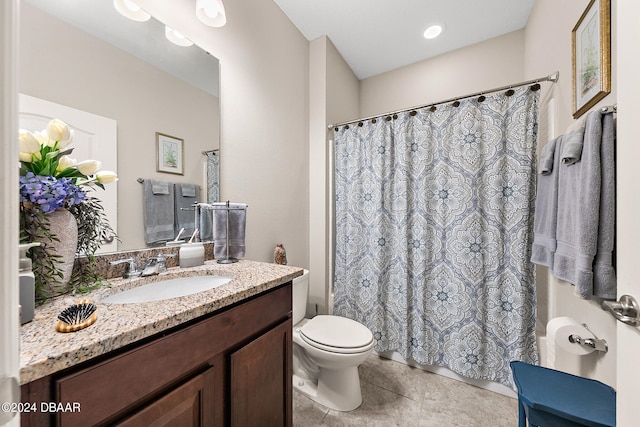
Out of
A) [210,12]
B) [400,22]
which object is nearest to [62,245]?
[210,12]

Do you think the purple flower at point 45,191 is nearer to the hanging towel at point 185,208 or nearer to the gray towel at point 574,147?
the hanging towel at point 185,208

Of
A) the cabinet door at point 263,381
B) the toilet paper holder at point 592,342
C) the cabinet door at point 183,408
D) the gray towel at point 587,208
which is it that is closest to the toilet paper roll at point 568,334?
the toilet paper holder at point 592,342

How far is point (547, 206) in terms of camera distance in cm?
126

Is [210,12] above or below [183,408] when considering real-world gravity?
above

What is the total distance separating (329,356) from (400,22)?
7.80ft

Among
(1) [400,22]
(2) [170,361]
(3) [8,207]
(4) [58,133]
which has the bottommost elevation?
(2) [170,361]

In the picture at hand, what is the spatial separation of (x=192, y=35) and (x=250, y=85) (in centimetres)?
38

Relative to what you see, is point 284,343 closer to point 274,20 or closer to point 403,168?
point 403,168

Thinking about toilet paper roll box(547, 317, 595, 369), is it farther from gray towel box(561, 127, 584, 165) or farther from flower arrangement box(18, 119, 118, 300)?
flower arrangement box(18, 119, 118, 300)

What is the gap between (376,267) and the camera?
Result: 194 cm

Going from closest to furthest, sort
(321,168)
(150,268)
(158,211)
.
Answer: (150,268) → (158,211) → (321,168)

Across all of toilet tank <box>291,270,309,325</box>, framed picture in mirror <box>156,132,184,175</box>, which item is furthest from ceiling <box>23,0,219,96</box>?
toilet tank <box>291,270,309,325</box>

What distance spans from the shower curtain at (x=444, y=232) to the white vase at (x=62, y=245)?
5.38 feet

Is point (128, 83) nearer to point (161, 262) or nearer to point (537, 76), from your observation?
point (161, 262)
